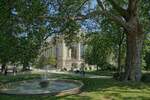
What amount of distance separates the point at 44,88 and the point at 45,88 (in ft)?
0.19

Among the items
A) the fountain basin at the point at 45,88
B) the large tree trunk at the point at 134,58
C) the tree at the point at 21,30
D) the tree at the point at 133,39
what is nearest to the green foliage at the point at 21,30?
Result: the tree at the point at 21,30

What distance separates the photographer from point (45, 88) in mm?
17547

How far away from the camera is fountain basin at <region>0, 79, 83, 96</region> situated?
48.7 feet

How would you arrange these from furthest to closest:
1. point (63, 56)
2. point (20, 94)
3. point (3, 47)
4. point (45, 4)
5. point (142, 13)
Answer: point (63, 56), point (142, 13), point (45, 4), point (3, 47), point (20, 94)

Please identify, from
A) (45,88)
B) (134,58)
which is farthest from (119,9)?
(45,88)

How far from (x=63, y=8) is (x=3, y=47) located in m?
3.97

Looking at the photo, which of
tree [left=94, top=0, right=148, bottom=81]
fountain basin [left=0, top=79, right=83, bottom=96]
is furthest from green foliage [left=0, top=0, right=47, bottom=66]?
tree [left=94, top=0, right=148, bottom=81]

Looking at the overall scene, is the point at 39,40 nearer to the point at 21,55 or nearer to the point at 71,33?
the point at 21,55

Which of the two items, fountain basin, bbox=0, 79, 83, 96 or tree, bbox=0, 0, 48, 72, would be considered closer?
fountain basin, bbox=0, 79, 83, 96

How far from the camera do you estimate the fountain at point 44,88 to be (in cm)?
1486

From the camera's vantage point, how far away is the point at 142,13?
82.1 feet

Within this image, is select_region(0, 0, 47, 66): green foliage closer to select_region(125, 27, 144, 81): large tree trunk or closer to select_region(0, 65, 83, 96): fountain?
select_region(0, 65, 83, 96): fountain

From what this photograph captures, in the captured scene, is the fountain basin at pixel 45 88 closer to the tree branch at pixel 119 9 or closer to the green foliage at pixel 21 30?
the green foliage at pixel 21 30

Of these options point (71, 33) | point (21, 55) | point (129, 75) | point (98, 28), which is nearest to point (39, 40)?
point (21, 55)
